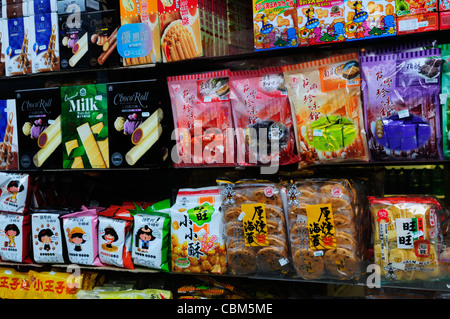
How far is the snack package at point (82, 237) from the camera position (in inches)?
97.8

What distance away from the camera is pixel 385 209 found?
79.0 inches

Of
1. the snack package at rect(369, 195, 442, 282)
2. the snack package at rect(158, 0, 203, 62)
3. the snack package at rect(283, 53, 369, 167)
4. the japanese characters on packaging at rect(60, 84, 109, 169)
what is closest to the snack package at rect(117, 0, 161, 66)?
the snack package at rect(158, 0, 203, 62)

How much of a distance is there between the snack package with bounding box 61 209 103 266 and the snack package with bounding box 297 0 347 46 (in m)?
1.46

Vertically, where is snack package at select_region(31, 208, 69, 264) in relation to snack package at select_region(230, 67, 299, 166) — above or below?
below

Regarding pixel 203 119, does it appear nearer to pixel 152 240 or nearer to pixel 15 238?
pixel 152 240

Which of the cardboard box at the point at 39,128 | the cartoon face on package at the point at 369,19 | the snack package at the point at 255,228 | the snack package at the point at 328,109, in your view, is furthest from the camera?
the cardboard box at the point at 39,128

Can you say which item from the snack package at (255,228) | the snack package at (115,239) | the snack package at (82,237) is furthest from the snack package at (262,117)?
the snack package at (82,237)

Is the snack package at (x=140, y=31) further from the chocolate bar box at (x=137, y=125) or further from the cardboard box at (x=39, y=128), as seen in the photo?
the cardboard box at (x=39, y=128)

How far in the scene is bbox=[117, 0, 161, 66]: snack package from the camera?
2.32 m

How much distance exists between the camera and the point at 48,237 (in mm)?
2561

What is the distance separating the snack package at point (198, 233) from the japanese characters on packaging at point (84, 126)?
51 centimetres

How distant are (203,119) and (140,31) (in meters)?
0.56

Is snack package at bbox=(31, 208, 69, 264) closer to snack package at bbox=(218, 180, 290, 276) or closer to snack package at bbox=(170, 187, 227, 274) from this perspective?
snack package at bbox=(170, 187, 227, 274)
